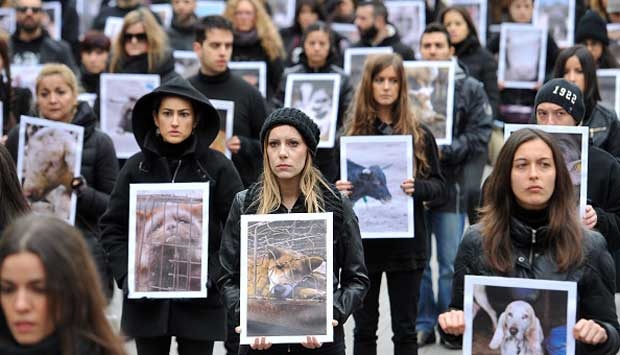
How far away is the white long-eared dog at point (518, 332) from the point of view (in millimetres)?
5230

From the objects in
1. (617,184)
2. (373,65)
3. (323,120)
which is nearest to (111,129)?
(323,120)

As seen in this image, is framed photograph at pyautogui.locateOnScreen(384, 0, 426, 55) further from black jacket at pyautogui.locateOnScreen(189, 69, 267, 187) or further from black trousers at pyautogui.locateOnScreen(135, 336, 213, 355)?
black trousers at pyautogui.locateOnScreen(135, 336, 213, 355)

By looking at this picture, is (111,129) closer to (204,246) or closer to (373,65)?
(373,65)

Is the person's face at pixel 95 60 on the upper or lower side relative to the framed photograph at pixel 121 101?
upper

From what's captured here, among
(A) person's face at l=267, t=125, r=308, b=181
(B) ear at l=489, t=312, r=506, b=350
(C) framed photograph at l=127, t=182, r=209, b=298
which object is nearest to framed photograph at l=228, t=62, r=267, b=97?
(C) framed photograph at l=127, t=182, r=209, b=298

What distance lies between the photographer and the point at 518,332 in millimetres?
5254

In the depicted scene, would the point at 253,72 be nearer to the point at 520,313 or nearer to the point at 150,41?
the point at 150,41

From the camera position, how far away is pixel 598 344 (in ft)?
17.3

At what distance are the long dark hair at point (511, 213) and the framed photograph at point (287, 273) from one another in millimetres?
717

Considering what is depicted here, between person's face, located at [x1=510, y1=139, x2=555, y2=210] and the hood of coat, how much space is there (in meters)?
2.08

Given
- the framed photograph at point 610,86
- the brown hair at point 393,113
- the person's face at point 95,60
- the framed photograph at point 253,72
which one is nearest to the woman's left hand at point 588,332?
the brown hair at point 393,113

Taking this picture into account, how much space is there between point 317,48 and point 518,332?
596 cm

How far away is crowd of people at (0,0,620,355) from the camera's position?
4.20 m

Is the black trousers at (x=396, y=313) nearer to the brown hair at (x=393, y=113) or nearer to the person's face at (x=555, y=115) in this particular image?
the brown hair at (x=393, y=113)
